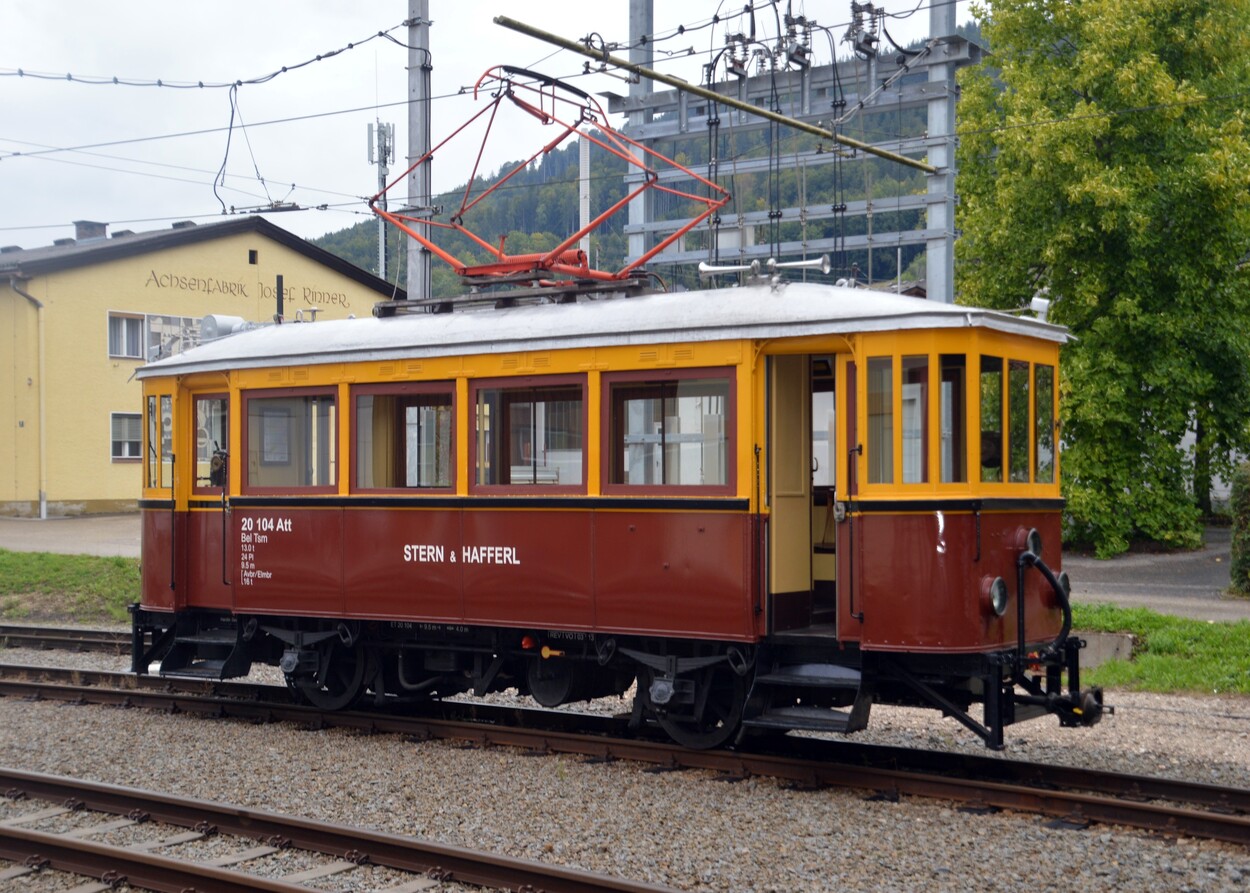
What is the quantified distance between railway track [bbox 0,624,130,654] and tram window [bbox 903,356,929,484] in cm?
1120

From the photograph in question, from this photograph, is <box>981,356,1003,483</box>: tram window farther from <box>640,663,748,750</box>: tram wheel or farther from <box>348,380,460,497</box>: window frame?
<box>348,380,460,497</box>: window frame

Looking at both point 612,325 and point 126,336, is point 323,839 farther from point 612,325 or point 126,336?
point 126,336

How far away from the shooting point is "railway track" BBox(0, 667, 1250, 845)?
7938 mm

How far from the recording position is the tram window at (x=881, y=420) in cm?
867

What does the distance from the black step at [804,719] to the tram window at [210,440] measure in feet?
17.9

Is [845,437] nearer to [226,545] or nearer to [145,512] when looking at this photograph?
[226,545]

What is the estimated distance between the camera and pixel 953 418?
28.3ft

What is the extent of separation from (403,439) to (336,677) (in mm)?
2259

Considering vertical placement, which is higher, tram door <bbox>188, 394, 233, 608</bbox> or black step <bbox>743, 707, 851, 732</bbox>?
tram door <bbox>188, 394, 233, 608</bbox>

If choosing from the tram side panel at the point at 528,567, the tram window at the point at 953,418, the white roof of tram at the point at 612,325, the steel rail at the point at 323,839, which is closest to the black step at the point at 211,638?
the white roof of tram at the point at 612,325

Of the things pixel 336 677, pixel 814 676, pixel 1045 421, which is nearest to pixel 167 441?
pixel 336 677

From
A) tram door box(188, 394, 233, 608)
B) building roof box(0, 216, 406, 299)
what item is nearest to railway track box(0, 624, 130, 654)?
tram door box(188, 394, 233, 608)

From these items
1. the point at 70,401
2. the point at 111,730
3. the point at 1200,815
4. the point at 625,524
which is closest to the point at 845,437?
the point at 625,524

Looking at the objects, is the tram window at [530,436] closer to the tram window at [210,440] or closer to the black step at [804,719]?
the black step at [804,719]
